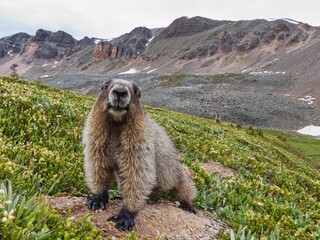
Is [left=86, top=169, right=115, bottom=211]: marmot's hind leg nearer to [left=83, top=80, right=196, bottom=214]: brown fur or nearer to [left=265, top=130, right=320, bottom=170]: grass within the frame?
[left=83, top=80, right=196, bottom=214]: brown fur

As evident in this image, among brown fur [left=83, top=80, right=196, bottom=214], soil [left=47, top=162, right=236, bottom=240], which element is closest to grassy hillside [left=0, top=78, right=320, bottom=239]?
soil [left=47, top=162, right=236, bottom=240]

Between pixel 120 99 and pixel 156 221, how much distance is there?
2.19 meters

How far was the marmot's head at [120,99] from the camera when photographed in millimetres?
5945

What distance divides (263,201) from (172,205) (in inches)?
110

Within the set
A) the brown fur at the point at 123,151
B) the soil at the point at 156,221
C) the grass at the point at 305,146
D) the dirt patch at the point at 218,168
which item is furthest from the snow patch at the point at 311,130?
the brown fur at the point at 123,151

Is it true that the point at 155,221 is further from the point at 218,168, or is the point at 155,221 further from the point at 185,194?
the point at 218,168

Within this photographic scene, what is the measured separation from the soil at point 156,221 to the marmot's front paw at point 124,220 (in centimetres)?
8

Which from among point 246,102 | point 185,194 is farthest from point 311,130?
point 185,194

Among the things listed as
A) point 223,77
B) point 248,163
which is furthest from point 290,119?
point 248,163

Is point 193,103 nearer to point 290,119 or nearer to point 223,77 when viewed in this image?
point 290,119

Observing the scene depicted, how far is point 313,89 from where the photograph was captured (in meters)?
138

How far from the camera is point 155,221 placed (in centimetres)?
646

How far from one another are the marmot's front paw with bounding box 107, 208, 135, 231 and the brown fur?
100 mm

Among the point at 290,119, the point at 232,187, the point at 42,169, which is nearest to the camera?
the point at 42,169
